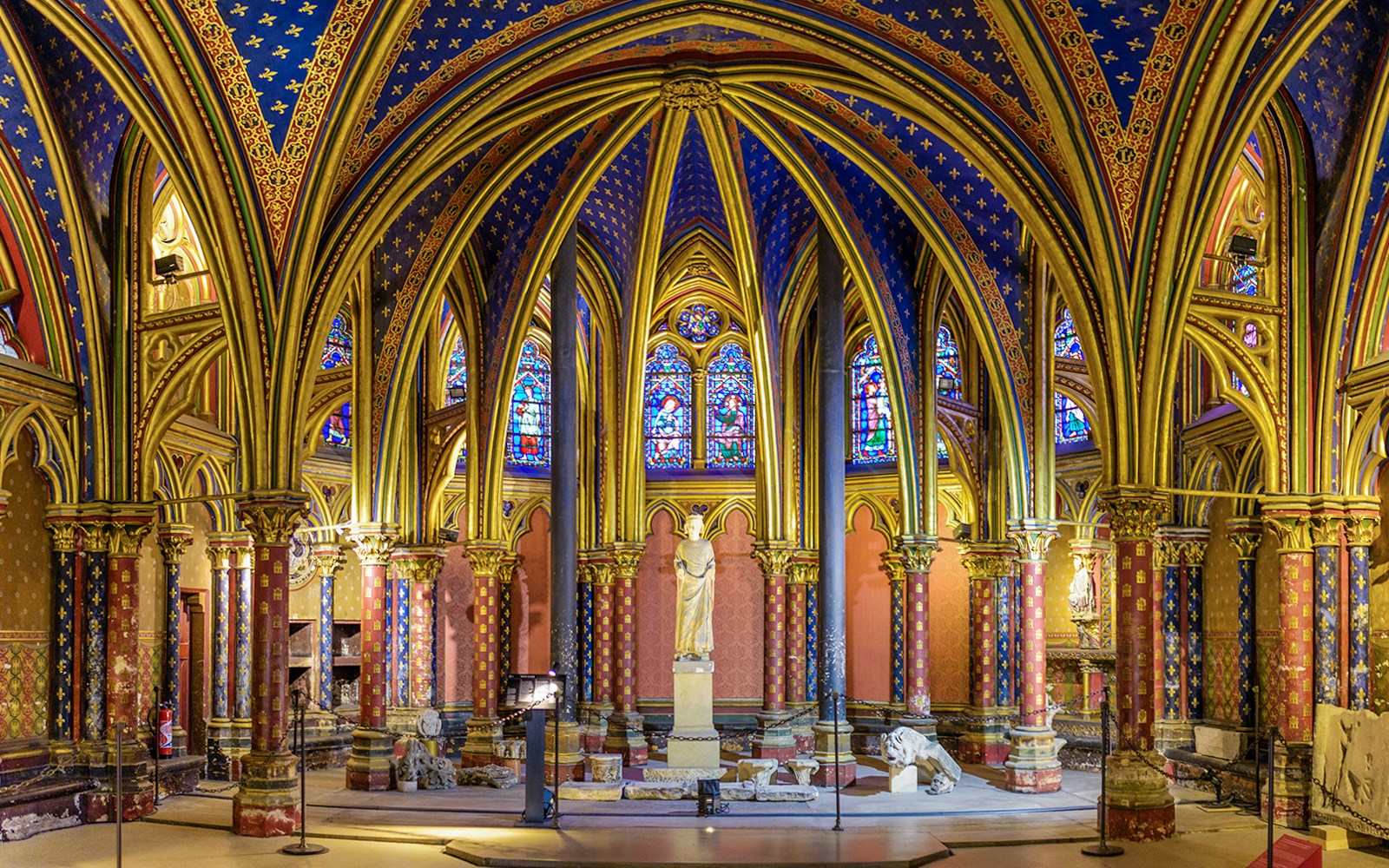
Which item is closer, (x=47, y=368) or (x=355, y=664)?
(x=47, y=368)

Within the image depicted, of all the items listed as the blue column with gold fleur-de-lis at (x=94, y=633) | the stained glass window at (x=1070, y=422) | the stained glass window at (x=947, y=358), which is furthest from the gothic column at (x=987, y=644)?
the blue column with gold fleur-de-lis at (x=94, y=633)

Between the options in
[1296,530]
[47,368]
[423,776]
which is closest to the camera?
[1296,530]

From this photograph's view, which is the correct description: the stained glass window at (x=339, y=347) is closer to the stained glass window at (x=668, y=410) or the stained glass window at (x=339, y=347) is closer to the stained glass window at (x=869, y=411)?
the stained glass window at (x=668, y=410)

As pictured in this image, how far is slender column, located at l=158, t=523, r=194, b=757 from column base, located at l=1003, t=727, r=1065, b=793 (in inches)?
523

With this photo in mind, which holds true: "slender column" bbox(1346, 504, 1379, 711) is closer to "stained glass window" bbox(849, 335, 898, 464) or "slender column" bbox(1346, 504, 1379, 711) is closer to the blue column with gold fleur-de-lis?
"stained glass window" bbox(849, 335, 898, 464)

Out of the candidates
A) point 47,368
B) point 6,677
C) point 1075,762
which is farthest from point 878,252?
point 6,677

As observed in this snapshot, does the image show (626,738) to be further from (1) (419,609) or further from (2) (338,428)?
(2) (338,428)

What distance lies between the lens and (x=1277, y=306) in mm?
18656

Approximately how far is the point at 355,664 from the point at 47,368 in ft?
41.3

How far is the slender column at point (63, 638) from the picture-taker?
64.7ft

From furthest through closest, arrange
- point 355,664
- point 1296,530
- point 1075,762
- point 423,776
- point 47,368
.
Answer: point 355,664, point 1075,762, point 423,776, point 47,368, point 1296,530

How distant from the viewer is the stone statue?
23.0 meters

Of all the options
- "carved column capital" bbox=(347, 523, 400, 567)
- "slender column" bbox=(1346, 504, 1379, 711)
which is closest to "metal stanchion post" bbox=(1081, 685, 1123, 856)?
"slender column" bbox=(1346, 504, 1379, 711)

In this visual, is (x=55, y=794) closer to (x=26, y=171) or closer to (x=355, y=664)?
(x=26, y=171)
